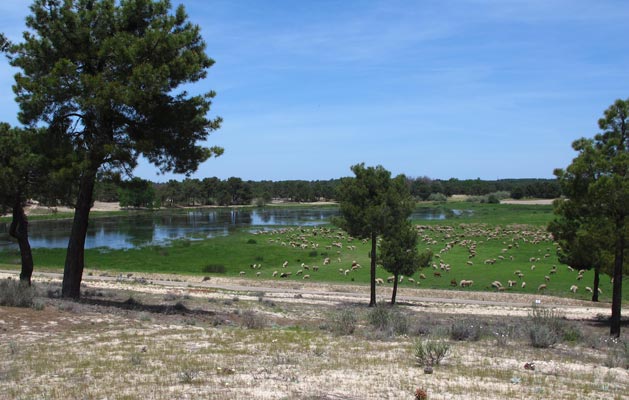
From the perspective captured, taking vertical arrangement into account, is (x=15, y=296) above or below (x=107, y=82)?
below

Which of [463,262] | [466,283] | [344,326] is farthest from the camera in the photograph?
[463,262]

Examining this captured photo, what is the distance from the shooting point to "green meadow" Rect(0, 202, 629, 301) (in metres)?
40.6

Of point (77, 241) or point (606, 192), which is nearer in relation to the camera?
point (77, 241)

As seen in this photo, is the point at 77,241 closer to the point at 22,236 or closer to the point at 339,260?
the point at 22,236

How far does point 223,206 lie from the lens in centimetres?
19162

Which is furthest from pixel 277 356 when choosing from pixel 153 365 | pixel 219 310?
pixel 219 310

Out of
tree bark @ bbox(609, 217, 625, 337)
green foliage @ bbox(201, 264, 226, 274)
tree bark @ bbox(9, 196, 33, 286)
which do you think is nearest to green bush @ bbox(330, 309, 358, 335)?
tree bark @ bbox(609, 217, 625, 337)

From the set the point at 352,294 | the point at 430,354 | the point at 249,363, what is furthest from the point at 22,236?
the point at 352,294

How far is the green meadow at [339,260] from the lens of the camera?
40.6 metres

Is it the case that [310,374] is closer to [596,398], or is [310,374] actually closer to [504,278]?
[596,398]

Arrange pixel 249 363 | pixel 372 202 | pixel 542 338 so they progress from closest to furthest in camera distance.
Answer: pixel 249 363
pixel 542 338
pixel 372 202

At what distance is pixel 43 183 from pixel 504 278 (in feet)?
108

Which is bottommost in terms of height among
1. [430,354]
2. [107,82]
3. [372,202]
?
[430,354]

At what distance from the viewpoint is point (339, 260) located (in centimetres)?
5338
